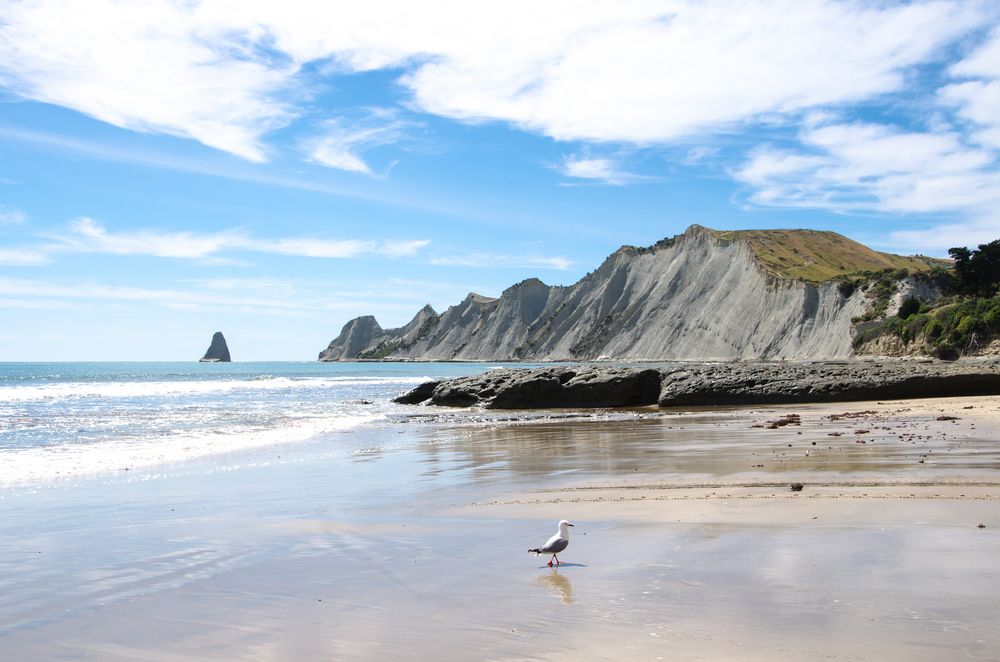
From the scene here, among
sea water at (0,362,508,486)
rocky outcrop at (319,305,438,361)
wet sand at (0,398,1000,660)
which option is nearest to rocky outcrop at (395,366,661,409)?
sea water at (0,362,508,486)

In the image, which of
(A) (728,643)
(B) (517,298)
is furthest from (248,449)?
(B) (517,298)

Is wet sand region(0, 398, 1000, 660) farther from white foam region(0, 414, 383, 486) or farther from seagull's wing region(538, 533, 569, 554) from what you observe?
white foam region(0, 414, 383, 486)

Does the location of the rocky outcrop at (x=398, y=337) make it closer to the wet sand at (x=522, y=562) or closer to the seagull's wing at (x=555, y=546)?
the wet sand at (x=522, y=562)

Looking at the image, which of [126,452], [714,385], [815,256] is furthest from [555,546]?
[815,256]

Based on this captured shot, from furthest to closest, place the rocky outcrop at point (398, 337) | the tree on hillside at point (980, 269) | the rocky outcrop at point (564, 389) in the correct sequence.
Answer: the rocky outcrop at point (398, 337) < the tree on hillside at point (980, 269) < the rocky outcrop at point (564, 389)

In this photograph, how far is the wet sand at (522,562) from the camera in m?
4.70

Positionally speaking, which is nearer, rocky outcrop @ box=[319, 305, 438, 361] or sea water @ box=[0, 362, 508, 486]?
sea water @ box=[0, 362, 508, 486]

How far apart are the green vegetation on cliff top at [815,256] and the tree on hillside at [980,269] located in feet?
65.9

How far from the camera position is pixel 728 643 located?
14.7 ft

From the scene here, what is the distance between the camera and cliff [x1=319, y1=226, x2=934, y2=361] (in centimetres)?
8206

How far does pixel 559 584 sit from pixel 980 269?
69.9 meters

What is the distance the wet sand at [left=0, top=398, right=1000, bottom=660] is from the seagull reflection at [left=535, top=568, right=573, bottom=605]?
0.10ft

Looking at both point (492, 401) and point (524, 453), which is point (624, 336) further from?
point (524, 453)

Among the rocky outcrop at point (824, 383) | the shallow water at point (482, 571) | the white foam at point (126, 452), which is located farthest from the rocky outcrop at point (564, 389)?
the shallow water at point (482, 571)
